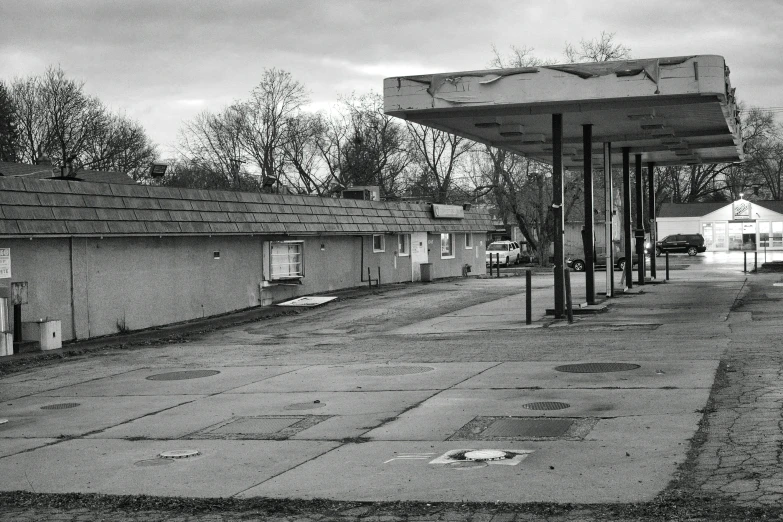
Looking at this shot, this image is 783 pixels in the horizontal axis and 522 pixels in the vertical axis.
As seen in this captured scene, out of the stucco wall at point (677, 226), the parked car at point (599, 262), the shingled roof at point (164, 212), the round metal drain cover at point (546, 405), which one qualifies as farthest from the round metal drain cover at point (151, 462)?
the stucco wall at point (677, 226)

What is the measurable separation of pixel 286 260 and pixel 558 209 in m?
11.1

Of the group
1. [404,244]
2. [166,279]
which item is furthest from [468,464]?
[404,244]

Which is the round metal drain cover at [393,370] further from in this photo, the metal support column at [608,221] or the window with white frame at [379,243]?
the window with white frame at [379,243]

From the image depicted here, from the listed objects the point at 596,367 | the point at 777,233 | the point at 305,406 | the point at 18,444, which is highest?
the point at 777,233

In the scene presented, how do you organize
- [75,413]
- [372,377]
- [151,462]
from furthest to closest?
[372,377] → [75,413] → [151,462]

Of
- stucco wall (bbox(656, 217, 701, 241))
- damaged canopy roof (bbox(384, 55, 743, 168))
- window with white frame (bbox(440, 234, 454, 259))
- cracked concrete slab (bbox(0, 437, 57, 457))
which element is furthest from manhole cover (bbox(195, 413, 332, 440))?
stucco wall (bbox(656, 217, 701, 241))

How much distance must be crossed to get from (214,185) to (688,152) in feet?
160

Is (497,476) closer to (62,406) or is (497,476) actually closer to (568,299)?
(62,406)

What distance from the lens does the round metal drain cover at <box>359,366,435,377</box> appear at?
43.5ft

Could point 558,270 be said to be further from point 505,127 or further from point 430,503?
point 430,503

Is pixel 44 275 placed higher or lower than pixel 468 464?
higher

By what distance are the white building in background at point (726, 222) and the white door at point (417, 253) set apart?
40457mm

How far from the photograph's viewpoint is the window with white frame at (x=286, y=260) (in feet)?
91.4

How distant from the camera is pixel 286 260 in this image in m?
28.6
